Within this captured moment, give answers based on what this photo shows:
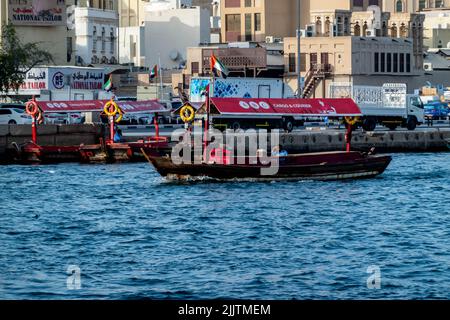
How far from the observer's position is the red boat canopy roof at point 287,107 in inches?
2891

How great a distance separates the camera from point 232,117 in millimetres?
75188

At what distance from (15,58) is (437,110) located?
110 feet

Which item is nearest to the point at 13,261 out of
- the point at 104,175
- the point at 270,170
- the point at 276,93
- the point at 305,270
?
the point at 305,270

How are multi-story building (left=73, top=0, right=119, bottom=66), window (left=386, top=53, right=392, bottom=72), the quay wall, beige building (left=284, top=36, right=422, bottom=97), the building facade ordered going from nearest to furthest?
the quay wall < beige building (left=284, top=36, right=422, bottom=97) < window (left=386, top=53, right=392, bottom=72) < multi-story building (left=73, top=0, right=119, bottom=66) < the building facade

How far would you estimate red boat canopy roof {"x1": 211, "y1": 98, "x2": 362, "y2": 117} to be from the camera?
7344 cm

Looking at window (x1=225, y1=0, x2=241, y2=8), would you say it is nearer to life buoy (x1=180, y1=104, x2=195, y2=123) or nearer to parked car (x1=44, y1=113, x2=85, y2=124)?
parked car (x1=44, y1=113, x2=85, y2=124)

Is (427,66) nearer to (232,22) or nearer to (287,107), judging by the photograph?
(232,22)

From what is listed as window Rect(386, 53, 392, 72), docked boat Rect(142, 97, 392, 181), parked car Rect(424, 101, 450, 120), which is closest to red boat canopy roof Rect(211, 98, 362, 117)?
docked boat Rect(142, 97, 392, 181)

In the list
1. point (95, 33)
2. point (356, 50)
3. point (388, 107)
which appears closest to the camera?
point (388, 107)

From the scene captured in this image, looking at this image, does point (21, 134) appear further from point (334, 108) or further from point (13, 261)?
point (13, 261)

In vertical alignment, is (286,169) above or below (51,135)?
below

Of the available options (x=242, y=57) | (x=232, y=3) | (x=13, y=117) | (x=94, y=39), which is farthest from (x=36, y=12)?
(x=13, y=117)

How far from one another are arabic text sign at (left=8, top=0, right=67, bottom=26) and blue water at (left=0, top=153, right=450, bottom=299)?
175 ft

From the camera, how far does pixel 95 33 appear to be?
12862 cm
